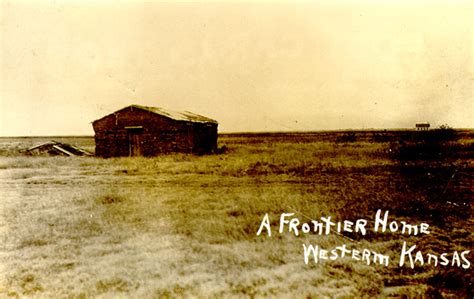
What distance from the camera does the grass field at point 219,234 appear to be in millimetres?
3988

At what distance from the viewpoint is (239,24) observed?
20.0 ft

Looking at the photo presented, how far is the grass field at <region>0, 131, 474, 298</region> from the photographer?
13.1 feet

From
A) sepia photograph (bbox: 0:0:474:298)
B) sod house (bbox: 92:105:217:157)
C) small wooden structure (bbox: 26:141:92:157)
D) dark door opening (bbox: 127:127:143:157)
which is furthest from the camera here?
small wooden structure (bbox: 26:141:92:157)

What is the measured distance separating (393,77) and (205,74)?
3242 millimetres

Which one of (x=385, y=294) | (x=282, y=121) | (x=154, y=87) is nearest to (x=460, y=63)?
(x=282, y=121)

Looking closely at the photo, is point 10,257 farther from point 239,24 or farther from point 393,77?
point 393,77

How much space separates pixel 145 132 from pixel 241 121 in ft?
22.8

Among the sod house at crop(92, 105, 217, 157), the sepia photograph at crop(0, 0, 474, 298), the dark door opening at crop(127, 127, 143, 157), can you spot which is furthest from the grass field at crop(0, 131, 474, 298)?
the sod house at crop(92, 105, 217, 157)

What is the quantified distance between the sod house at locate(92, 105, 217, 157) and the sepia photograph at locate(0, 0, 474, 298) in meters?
5.39
